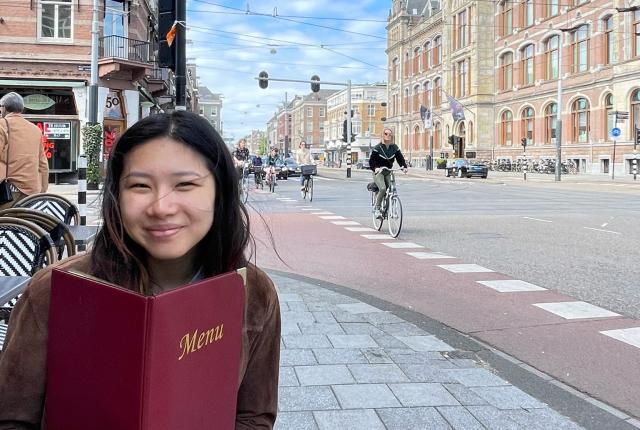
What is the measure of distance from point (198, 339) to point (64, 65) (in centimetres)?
2330

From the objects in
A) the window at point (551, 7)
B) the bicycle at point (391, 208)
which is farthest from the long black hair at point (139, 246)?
the window at point (551, 7)

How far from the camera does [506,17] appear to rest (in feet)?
175

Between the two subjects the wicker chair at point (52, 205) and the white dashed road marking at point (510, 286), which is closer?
the wicker chair at point (52, 205)

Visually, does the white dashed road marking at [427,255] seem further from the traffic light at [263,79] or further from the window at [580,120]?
the window at [580,120]

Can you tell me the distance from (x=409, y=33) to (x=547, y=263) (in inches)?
2806

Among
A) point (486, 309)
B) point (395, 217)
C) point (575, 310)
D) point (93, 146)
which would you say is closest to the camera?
point (575, 310)

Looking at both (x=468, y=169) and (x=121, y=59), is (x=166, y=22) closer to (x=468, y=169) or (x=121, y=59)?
(x=121, y=59)

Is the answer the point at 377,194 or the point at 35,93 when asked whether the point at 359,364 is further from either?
the point at 35,93

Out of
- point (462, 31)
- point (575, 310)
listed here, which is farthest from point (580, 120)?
point (575, 310)

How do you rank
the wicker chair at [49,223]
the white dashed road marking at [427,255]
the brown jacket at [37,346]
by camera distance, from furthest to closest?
the white dashed road marking at [427,255] < the wicker chair at [49,223] < the brown jacket at [37,346]

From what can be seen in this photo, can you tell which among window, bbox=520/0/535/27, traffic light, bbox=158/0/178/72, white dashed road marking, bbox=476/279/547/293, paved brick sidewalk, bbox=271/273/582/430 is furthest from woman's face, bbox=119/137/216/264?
window, bbox=520/0/535/27

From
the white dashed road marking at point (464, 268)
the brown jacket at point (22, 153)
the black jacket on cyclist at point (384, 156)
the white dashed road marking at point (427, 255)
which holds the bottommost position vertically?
the white dashed road marking at point (464, 268)

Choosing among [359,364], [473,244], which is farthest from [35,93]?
[359,364]

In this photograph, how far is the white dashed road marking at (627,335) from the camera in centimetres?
444
